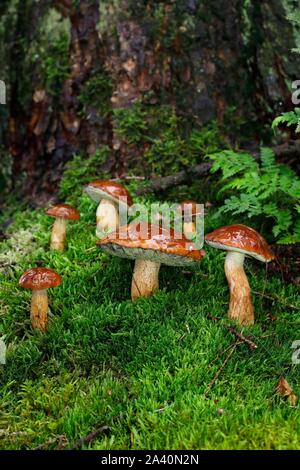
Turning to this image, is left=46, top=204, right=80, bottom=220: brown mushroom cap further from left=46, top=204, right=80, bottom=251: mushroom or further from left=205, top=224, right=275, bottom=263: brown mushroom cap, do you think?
left=205, top=224, right=275, bottom=263: brown mushroom cap

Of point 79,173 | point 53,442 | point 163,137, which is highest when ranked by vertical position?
point 163,137

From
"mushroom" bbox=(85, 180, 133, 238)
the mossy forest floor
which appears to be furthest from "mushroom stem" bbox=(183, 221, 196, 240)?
"mushroom" bbox=(85, 180, 133, 238)

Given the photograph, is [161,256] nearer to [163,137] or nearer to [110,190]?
[110,190]

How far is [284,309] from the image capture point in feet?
12.7

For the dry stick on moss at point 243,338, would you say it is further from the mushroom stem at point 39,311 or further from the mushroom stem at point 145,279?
the mushroom stem at point 39,311

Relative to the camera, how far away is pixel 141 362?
3248mm

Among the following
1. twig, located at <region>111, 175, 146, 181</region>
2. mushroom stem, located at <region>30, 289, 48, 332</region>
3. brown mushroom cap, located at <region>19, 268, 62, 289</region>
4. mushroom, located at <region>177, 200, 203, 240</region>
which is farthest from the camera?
twig, located at <region>111, 175, 146, 181</region>

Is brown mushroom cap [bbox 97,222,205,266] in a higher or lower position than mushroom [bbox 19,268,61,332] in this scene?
higher

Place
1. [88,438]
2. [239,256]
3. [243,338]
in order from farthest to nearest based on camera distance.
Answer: [239,256], [243,338], [88,438]

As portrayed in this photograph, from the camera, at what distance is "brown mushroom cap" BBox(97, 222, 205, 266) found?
11.0 ft

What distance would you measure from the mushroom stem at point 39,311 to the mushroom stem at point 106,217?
1060 mm

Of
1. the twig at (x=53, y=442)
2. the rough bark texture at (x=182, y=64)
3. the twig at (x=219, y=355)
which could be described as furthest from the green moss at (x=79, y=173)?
the twig at (x=53, y=442)

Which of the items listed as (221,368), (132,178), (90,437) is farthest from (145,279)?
(132,178)

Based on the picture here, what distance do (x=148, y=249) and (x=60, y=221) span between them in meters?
1.42
